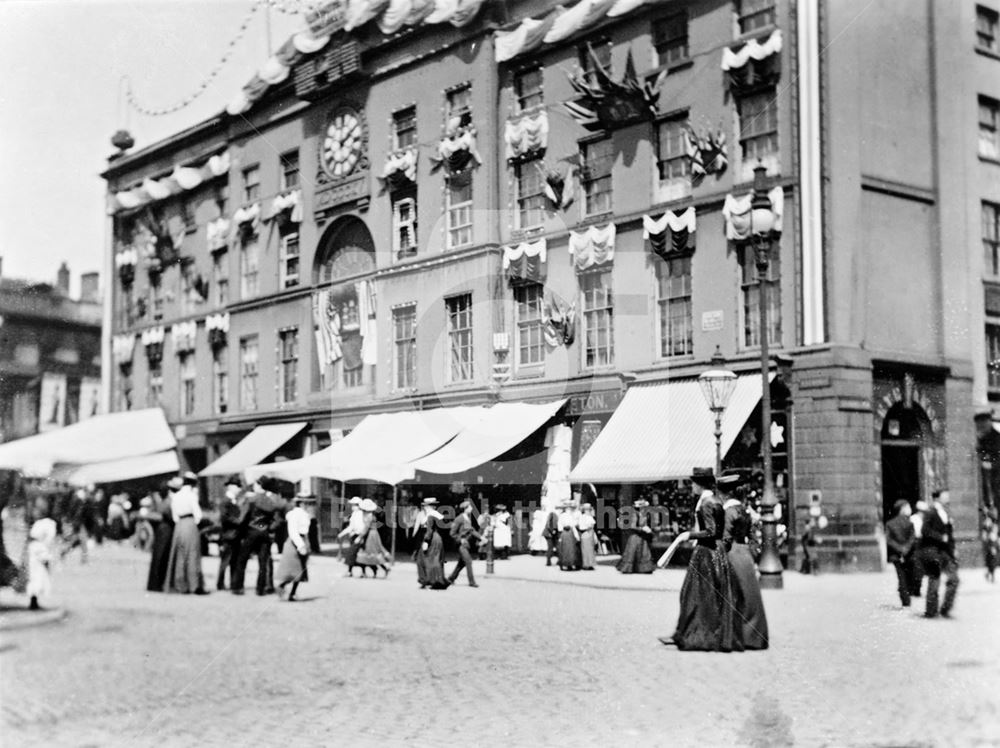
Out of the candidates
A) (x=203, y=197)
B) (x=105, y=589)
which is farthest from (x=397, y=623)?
(x=203, y=197)

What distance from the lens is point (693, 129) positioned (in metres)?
10.8

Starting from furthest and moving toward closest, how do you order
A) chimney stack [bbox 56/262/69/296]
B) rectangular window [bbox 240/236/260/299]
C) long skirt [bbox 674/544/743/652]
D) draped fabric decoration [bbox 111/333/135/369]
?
rectangular window [bbox 240/236/260/299] < draped fabric decoration [bbox 111/333/135/369] < long skirt [bbox 674/544/743/652] < chimney stack [bbox 56/262/69/296]

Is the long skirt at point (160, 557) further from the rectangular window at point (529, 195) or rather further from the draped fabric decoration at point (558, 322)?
the rectangular window at point (529, 195)

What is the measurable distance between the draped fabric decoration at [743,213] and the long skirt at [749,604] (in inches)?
128

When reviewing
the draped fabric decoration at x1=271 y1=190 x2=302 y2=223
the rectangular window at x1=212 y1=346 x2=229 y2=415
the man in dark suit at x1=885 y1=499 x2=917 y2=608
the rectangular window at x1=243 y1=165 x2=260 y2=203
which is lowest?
the man in dark suit at x1=885 y1=499 x2=917 y2=608

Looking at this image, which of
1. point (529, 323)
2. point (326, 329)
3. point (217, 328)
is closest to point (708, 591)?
point (529, 323)

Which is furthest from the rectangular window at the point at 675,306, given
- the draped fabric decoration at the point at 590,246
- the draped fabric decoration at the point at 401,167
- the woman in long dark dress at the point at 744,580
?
the draped fabric decoration at the point at 401,167

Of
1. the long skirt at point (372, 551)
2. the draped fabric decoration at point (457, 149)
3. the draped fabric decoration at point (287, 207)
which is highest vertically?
the draped fabric decoration at point (457, 149)

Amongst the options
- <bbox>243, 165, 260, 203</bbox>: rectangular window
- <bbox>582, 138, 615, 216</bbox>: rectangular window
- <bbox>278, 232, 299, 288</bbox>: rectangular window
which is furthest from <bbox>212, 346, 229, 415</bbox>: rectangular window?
<bbox>582, 138, 615, 216</bbox>: rectangular window

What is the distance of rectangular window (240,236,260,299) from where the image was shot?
11.5 m

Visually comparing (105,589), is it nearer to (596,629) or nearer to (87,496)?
(87,496)

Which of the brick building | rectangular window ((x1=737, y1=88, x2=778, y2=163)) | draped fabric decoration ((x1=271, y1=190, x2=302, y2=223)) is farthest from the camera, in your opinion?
draped fabric decoration ((x1=271, y1=190, x2=302, y2=223))

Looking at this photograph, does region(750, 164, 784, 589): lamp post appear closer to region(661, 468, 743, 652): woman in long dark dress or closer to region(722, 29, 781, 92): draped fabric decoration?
region(661, 468, 743, 652): woman in long dark dress

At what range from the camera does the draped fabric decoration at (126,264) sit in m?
10.6
